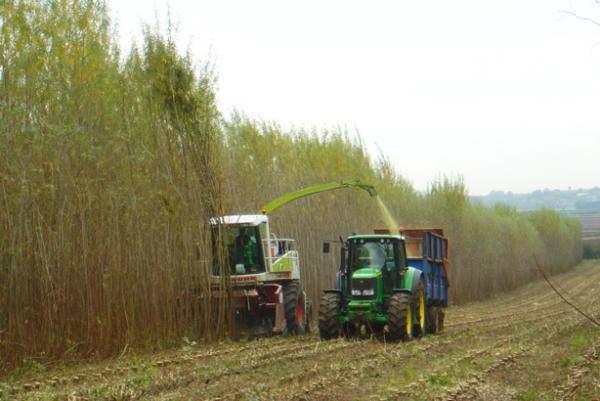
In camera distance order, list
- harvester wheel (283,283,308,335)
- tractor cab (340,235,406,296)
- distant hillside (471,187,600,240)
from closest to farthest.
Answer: tractor cab (340,235,406,296) → harvester wheel (283,283,308,335) → distant hillside (471,187,600,240)

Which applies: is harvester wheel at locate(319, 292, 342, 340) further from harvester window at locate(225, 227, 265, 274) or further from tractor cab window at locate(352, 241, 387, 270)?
harvester window at locate(225, 227, 265, 274)

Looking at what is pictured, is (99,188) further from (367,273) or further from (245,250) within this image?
(367,273)

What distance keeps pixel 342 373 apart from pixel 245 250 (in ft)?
18.8

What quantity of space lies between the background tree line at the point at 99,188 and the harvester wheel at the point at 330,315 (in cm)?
179

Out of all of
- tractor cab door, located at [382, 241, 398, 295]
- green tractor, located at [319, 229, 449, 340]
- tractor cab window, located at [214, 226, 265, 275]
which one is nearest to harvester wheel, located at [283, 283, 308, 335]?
tractor cab window, located at [214, 226, 265, 275]

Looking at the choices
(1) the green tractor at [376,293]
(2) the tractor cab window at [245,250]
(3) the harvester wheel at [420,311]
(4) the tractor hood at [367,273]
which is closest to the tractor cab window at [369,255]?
(1) the green tractor at [376,293]

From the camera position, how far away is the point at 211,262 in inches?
599

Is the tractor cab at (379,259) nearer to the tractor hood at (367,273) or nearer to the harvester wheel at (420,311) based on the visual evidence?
the tractor hood at (367,273)

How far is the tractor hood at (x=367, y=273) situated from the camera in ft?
48.5

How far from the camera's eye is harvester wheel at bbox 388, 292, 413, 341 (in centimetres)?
1430

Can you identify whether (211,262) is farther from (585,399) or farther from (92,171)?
(585,399)

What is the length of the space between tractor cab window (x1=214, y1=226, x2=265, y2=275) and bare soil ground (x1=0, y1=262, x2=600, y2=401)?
1411 mm

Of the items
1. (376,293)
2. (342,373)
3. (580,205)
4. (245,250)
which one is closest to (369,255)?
(376,293)

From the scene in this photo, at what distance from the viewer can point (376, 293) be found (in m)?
14.7
